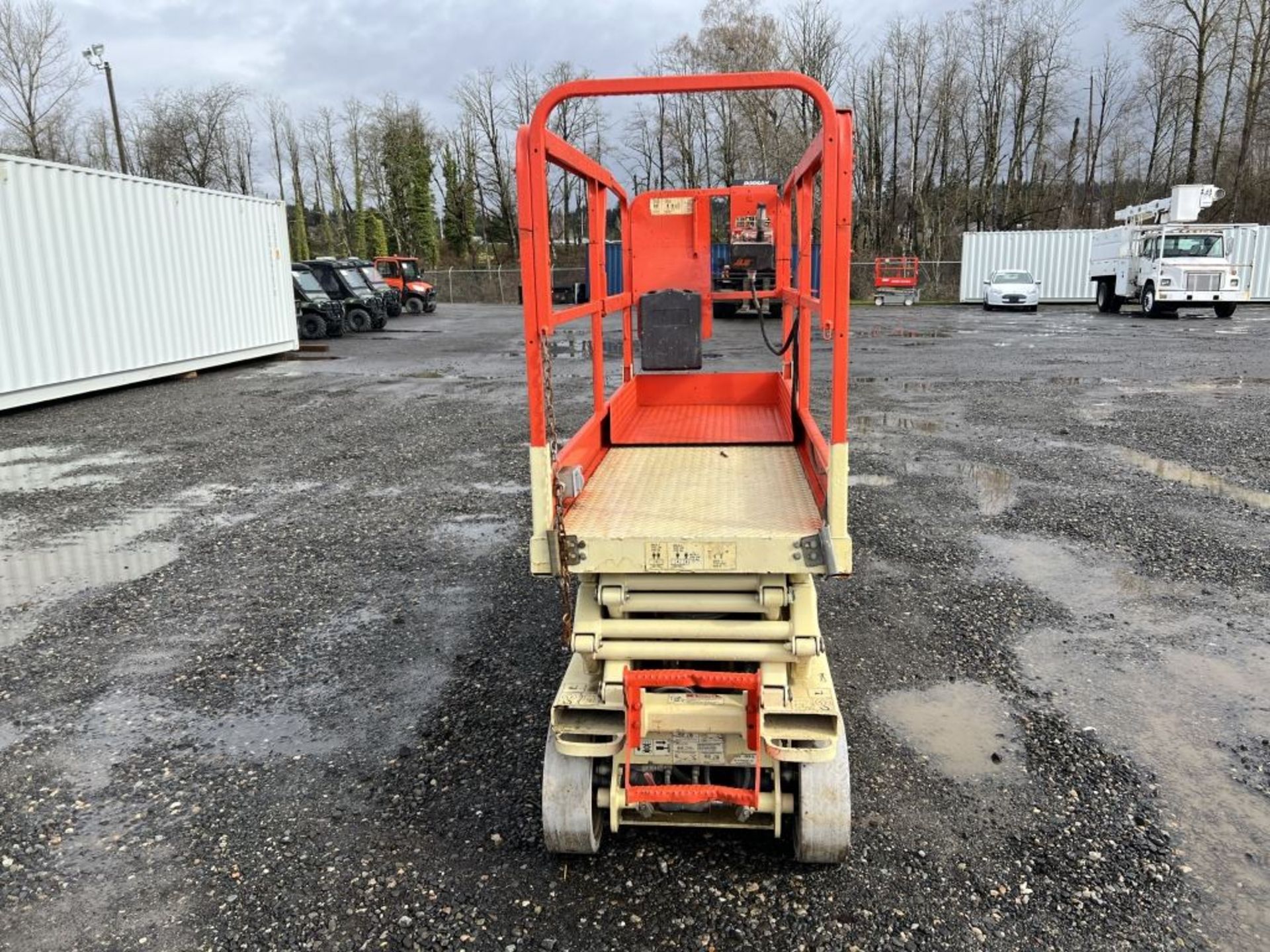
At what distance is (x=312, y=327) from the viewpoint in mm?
24328

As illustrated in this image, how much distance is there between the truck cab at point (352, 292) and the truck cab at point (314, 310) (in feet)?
2.48

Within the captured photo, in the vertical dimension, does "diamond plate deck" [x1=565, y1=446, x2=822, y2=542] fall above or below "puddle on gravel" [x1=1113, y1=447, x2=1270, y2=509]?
above

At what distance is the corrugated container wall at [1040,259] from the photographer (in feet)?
113

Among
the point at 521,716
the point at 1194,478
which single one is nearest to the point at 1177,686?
the point at 521,716

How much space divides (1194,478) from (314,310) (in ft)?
69.1

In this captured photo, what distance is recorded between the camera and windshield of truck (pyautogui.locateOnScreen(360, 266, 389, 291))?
89.4 feet

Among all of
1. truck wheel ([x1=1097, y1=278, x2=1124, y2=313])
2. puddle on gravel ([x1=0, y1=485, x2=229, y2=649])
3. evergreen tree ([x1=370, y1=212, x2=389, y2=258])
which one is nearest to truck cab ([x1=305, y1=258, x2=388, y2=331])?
puddle on gravel ([x1=0, y1=485, x2=229, y2=649])

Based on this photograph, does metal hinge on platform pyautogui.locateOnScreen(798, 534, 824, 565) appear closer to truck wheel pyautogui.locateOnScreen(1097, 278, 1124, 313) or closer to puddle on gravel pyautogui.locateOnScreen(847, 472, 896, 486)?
puddle on gravel pyautogui.locateOnScreen(847, 472, 896, 486)

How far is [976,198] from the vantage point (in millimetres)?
50469

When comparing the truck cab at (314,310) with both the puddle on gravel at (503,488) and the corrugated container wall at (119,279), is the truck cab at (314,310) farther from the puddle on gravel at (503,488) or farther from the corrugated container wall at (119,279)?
the puddle on gravel at (503,488)

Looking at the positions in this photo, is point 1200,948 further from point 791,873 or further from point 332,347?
point 332,347

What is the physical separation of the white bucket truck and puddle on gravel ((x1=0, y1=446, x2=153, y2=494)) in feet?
87.3

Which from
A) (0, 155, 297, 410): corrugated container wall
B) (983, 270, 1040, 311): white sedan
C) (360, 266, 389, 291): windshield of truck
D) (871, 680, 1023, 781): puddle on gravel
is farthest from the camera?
(983, 270, 1040, 311): white sedan

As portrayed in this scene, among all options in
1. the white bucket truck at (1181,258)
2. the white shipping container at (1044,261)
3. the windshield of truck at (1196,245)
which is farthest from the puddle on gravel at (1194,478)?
the white shipping container at (1044,261)
